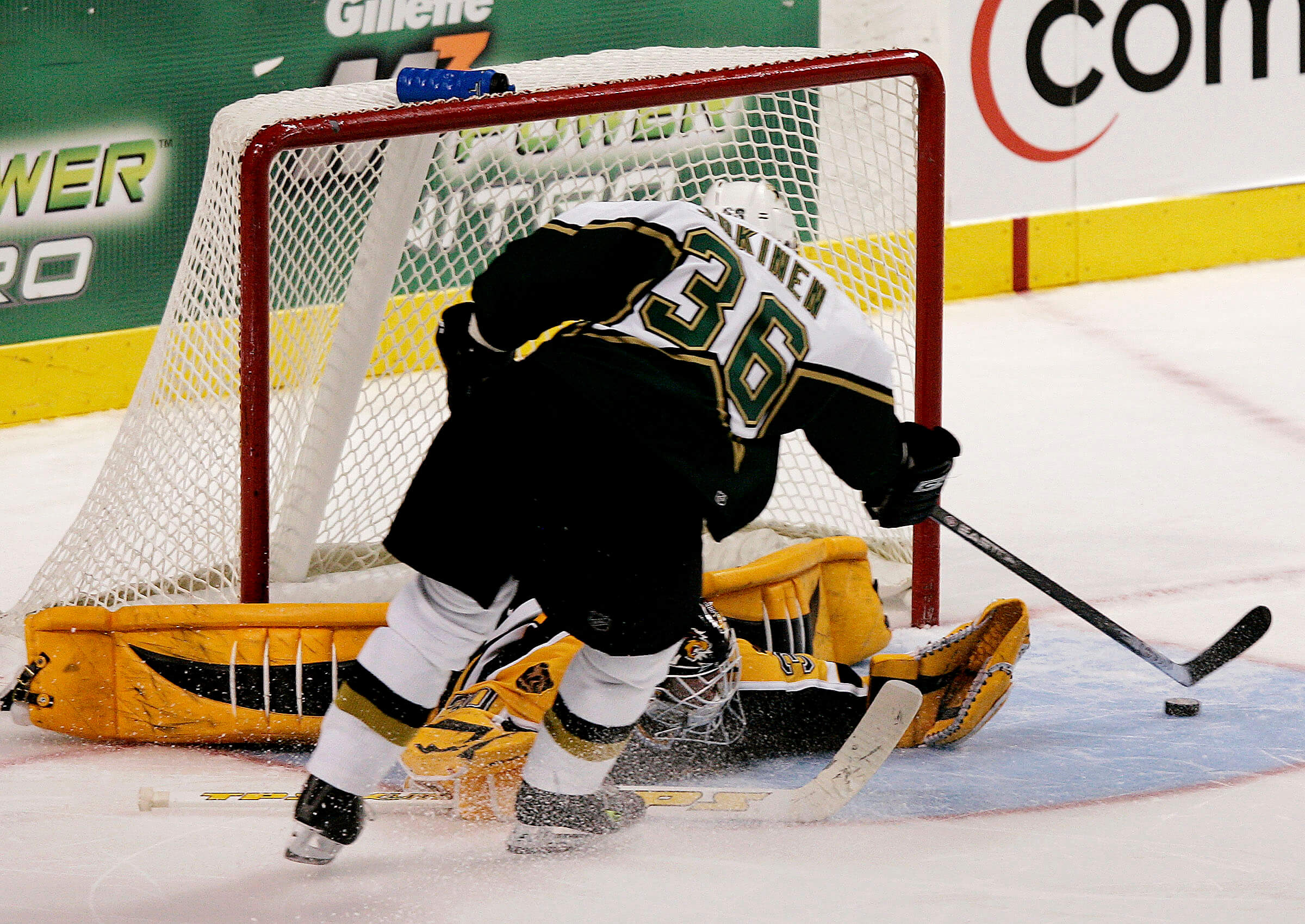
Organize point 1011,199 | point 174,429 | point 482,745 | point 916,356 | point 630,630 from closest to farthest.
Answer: point 630,630, point 482,745, point 174,429, point 916,356, point 1011,199

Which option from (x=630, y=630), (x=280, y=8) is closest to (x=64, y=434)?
(x=280, y=8)

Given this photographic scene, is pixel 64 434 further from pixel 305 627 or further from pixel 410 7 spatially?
pixel 305 627

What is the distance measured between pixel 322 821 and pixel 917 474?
816 millimetres

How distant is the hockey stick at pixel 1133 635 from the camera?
8.90 ft

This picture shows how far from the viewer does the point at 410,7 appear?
475 cm

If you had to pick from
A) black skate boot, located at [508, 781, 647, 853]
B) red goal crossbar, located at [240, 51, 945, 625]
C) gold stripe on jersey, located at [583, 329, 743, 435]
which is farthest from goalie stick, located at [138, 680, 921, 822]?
gold stripe on jersey, located at [583, 329, 743, 435]

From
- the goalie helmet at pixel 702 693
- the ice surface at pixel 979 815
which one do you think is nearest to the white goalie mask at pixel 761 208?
the goalie helmet at pixel 702 693

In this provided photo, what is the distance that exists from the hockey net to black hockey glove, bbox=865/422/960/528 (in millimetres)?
476

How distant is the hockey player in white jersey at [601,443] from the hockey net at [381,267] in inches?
24.9

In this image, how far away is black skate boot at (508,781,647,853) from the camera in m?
2.27

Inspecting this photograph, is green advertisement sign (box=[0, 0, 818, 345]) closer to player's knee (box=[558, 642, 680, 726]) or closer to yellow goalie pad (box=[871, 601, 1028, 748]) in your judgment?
yellow goalie pad (box=[871, 601, 1028, 748])

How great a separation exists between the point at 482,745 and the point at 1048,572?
1.45 metres

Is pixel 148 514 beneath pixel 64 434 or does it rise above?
above

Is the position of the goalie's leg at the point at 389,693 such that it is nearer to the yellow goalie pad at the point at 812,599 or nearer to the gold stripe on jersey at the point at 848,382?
the gold stripe on jersey at the point at 848,382
